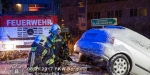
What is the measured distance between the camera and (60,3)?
1226 cm

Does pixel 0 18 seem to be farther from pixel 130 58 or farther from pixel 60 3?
pixel 130 58

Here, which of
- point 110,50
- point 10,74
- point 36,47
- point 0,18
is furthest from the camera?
point 0,18

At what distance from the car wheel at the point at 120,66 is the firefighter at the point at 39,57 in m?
1.83

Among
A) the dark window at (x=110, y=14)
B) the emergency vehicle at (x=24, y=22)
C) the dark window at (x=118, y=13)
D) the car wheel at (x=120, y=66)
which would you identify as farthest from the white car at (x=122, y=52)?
the dark window at (x=110, y=14)

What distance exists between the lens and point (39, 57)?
22.5 feet

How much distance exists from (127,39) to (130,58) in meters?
0.54

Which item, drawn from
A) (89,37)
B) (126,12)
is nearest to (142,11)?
(126,12)

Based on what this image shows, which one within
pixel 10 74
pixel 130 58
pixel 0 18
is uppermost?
pixel 0 18

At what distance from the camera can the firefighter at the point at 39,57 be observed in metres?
6.78

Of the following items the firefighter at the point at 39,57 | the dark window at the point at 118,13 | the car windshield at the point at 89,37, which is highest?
the dark window at the point at 118,13

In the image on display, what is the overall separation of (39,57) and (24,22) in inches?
212

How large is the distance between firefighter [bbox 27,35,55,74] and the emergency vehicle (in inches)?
202

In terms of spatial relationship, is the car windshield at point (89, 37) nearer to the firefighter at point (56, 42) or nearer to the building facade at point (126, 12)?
the firefighter at point (56, 42)

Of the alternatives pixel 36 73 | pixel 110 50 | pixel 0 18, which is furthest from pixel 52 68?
pixel 0 18
